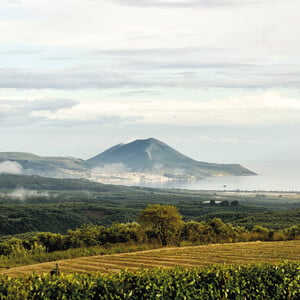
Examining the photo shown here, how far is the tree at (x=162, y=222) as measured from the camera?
140 ft

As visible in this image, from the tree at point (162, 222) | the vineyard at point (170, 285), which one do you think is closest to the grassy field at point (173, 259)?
the vineyard at point (170, 285)

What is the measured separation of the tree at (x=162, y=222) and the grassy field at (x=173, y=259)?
8391 millimetres

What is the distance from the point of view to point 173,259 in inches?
1163

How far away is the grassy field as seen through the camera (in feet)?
90.9

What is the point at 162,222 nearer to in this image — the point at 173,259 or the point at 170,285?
the point at 173,259

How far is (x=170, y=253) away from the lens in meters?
32.0

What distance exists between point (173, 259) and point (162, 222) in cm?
1368

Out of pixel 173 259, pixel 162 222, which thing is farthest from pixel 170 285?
pixel 162 222

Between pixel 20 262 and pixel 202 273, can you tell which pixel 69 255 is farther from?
pixel 202 273

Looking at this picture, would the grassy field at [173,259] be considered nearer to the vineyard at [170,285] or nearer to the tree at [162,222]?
the vineyard at [170,285]

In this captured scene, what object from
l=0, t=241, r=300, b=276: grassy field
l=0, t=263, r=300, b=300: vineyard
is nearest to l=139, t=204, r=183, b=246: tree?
l=0, t=241, r=300, b=276: grassy field

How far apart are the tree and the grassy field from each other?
8.39 m

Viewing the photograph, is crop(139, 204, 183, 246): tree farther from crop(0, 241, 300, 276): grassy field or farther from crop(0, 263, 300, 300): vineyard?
crop(0, 263, 300, 300): vineyard

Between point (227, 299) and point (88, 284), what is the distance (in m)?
5.06
